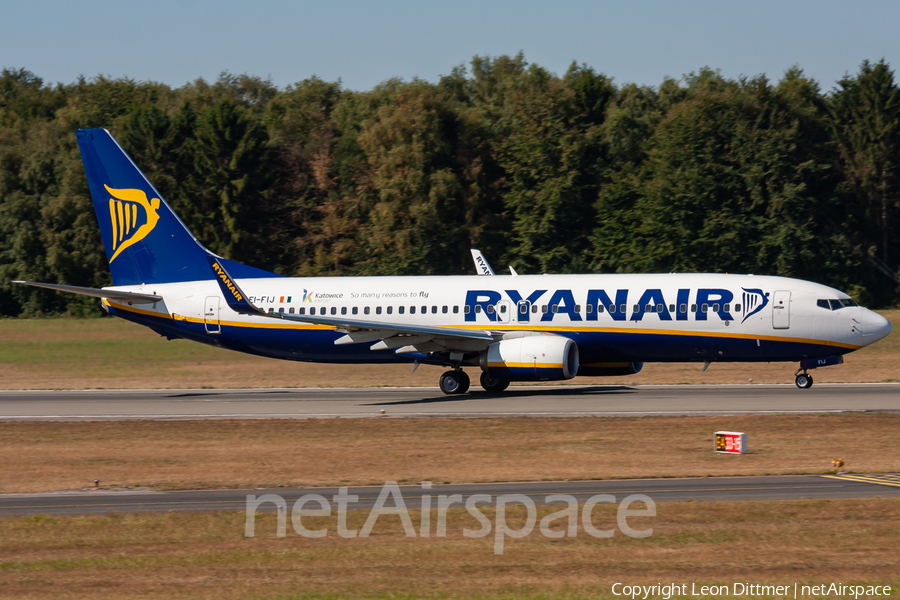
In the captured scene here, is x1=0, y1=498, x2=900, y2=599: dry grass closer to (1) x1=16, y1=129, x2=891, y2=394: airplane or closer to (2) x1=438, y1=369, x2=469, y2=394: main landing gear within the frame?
(1) x1=16, y1=129, x2=891, y2=394: airplane

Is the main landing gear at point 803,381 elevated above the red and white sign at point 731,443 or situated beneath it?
elevated above

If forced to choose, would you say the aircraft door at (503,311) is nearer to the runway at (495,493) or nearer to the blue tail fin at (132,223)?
the blue tail fin at (132,223)

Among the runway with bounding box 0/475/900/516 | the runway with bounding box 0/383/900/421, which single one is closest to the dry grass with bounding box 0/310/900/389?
the runway with bounding box 0/383/900/421

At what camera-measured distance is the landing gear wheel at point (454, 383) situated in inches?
1430

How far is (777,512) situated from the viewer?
1531cm

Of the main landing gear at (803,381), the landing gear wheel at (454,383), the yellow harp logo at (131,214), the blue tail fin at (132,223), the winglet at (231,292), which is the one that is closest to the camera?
the main landing gear at (803,381)

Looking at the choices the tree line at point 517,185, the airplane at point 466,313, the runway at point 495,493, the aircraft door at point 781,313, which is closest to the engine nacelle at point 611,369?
the airplane at point 466,313

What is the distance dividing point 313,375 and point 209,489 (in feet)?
83.9

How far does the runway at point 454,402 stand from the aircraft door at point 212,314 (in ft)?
8.70

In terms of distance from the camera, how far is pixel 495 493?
57.7 feet

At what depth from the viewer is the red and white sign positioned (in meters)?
21.5

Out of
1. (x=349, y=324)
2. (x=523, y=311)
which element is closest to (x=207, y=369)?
(x=349, y=324)

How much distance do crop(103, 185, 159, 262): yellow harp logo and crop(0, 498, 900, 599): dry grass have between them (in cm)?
2622

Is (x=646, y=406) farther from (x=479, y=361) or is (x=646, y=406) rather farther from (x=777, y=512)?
(x=777, y=512)
